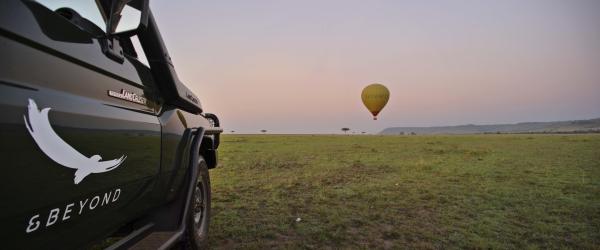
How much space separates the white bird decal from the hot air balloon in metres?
42.2

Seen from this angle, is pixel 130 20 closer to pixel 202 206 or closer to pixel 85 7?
pixel 85 7

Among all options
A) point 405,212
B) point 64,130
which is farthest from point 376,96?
point 64,130

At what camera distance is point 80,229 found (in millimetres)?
1983

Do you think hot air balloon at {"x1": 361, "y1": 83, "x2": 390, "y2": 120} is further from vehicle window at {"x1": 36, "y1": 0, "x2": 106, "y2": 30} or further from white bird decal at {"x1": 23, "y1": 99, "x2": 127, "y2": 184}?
white bird decal at {"x1": 23, "y1": 99, "x2": 127, "y2": 184}

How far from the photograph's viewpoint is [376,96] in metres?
43.2

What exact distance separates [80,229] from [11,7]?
1.05m

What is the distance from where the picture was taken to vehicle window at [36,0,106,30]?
2.05 metres

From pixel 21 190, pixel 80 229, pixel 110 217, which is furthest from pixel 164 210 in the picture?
pixel 21 190

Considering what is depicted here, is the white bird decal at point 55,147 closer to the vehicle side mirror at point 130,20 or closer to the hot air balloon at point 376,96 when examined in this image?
the vehicle side mirror at point 130,20

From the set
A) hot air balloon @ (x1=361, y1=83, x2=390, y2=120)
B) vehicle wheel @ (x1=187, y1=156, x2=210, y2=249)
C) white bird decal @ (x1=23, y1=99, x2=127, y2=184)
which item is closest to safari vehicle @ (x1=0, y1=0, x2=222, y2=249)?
white bird decal @ (x1=23, y1=99, x2=127, y2=184)

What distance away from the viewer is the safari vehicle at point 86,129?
4.99 ft

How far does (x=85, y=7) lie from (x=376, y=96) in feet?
138

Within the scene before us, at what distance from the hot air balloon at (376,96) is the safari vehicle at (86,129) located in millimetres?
40802

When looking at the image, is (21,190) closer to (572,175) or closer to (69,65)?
(69,65)
